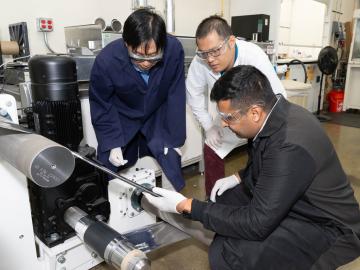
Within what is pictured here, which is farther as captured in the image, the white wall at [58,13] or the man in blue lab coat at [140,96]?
the white wall at [58,13]

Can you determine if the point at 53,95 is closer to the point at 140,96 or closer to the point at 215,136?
the point at 140,96

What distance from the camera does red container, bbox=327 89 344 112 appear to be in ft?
15.3

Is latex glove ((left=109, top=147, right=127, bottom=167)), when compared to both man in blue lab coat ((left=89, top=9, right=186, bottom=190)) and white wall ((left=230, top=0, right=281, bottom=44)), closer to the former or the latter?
man in blue lab coat ((left=89, top=9, right=186, bottom=190))

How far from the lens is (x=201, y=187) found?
85.6 inches

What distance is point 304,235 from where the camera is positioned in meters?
0.97

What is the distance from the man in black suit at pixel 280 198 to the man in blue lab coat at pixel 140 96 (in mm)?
360

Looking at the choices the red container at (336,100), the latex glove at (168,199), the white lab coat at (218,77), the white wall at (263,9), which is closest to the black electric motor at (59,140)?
the latex glove at (168,199)

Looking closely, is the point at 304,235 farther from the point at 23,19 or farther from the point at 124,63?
the point at 23,19

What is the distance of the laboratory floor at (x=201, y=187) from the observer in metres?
1.41

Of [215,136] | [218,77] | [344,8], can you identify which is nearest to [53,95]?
[218,77]

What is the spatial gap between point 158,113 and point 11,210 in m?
0.77

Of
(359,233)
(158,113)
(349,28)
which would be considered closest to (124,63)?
(158,113)

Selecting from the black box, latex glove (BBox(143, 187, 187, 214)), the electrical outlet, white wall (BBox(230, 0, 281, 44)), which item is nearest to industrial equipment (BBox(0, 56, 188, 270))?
latex glove (BBox(143, 187, 187, 214))

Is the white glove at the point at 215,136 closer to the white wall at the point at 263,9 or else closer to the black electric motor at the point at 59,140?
the black electric motor at the point at 59,140
